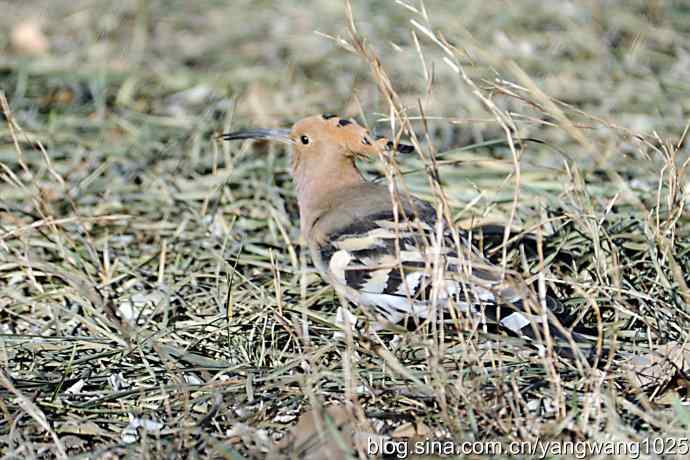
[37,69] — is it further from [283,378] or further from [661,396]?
[661,396]

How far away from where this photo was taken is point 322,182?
3639 mm

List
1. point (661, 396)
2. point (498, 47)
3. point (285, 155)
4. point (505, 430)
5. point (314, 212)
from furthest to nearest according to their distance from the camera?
point (498, 47) → point (285, 155) → point (314, 212) → point (661, 396) → point (505, 430)

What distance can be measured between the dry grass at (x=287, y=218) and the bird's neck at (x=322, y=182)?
142mm

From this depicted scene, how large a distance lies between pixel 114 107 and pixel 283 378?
2.88 m

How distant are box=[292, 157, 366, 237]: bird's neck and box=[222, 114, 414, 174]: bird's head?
2 cm

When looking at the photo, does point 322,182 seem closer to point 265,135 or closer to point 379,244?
point 265,135

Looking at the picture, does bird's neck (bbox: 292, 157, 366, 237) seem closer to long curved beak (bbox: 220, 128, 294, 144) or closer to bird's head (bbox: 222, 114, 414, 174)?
bird's head (bbox: 222, 114, 414, 174)

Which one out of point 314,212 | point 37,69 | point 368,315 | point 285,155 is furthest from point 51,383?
point 37,69

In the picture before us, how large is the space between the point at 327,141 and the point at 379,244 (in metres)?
0.76

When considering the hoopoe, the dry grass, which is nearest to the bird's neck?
the hoopoe

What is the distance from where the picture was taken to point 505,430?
2.21 metres

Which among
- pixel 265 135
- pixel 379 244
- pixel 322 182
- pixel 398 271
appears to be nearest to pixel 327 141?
pixel 322 182

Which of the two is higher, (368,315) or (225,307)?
(368,315)

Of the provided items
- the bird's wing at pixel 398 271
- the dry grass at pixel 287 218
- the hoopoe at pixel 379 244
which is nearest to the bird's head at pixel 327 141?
the hoopoe at pixel 379 244
